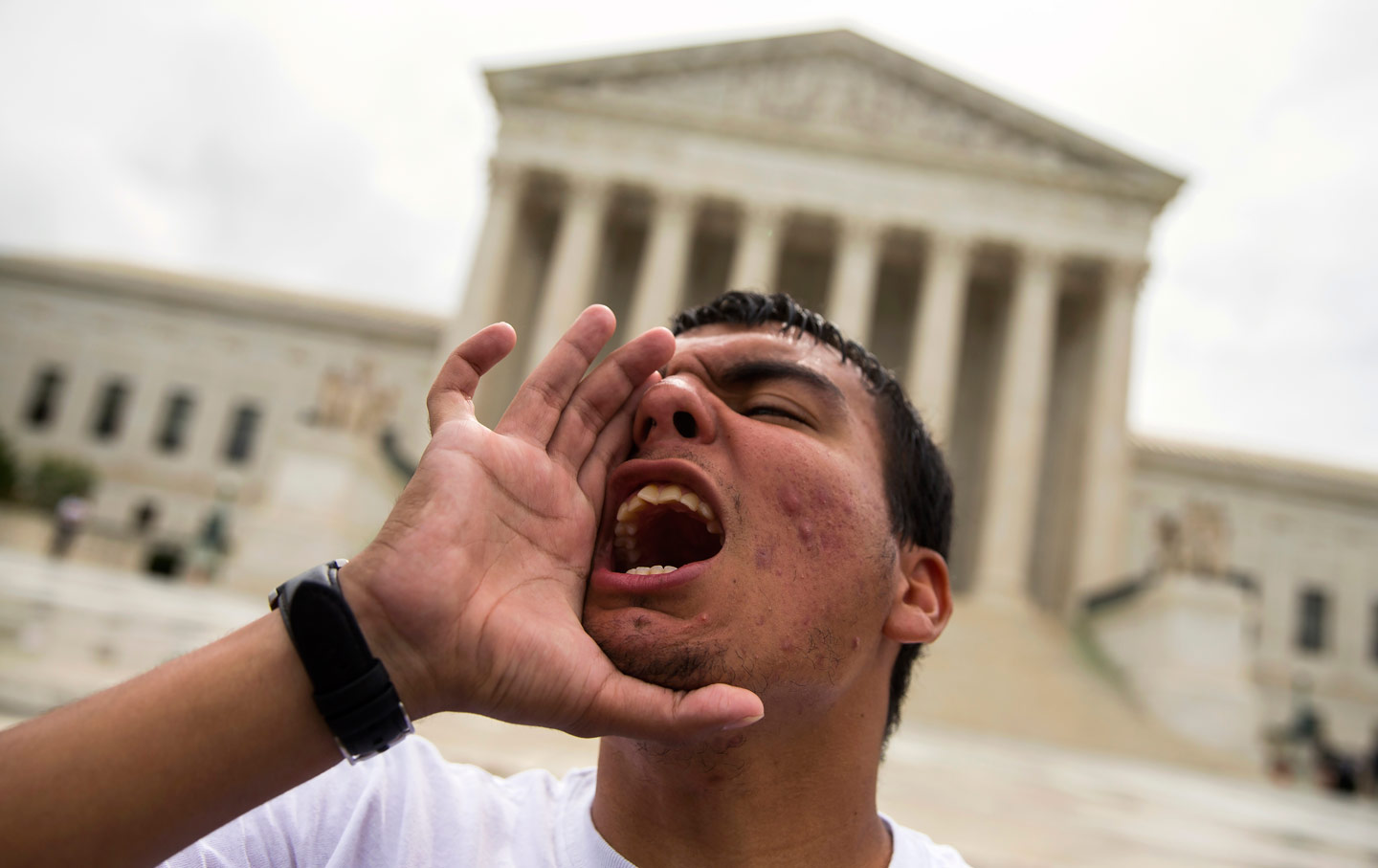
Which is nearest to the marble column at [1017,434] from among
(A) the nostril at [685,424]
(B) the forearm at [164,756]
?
(A) the nostril at [685,424]

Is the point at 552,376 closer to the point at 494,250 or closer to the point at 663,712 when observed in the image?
the point at 663,712

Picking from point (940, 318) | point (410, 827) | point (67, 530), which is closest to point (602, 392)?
point (410, 827)

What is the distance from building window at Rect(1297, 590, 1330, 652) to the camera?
44469 mm

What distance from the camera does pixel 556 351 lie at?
194 centimetres

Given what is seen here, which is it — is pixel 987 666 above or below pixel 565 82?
below

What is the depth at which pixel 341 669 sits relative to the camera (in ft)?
4.54

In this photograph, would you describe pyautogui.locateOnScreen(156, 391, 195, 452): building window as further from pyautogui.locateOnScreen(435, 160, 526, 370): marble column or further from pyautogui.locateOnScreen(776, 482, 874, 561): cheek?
pyautogui.locateOnScreen(776, 482, 874, 561): cheek

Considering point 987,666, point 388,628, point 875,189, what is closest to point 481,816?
point 388,628

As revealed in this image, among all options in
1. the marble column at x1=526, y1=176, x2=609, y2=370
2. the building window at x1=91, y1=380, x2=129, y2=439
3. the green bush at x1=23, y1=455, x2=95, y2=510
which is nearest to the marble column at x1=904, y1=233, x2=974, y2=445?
the marble column at x1=526, y1=176, x2=609, y2=370

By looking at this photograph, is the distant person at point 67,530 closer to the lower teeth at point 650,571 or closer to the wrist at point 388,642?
the lower teeth at point 650,571

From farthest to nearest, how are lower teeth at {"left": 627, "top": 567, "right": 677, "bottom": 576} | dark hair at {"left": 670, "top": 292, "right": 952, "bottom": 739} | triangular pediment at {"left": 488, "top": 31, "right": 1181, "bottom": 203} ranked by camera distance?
triangular pediment at {"left": 488, "top": 31, "right": 1181, "bottom": 203}, dark hair at {"left": 670, "top": 292, "right": 952, "bottom": 739}, lower teeth at {"left": 627, "top": 567, "right": 677, "bottom": 576}

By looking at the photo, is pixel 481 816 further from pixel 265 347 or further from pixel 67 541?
pixel 265 347

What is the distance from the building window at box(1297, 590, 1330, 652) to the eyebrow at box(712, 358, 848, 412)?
5076 cm

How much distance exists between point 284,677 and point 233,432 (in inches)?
2011
